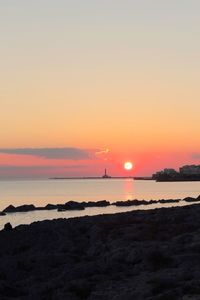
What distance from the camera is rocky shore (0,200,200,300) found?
59.4ft

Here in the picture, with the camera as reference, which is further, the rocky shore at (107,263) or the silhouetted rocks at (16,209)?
the silhouetted rocks at (16,209)

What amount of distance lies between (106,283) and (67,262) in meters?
5.23

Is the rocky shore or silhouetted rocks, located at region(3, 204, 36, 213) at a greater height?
silhouetted rocks, located at region(3, 204, 36, 213)

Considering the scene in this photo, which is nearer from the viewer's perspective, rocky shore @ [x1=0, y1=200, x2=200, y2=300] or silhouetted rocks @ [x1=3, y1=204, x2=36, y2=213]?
rocky shore @ [x1=0, y1=200, x2=200, y2=300]

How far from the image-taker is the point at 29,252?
28672mm

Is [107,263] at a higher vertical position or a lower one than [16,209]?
lower

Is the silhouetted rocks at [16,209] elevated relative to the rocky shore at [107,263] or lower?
elevated

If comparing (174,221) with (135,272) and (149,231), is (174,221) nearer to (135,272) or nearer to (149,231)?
(149,231)

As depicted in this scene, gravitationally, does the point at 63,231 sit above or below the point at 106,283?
above

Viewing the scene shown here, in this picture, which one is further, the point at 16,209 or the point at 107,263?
the point at 16,209

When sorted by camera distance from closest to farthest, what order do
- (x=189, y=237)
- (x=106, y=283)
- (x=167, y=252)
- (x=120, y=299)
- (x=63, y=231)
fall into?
1. (x=120, y=299)
2. (x=106, y=283)
3. (x=167, y=252)
4. (x=189, y=237)
5. (x=63, y=231)

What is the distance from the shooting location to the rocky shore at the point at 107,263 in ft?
59.4

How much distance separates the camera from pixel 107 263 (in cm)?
2309

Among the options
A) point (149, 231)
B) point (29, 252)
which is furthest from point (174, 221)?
point (29, 252)
